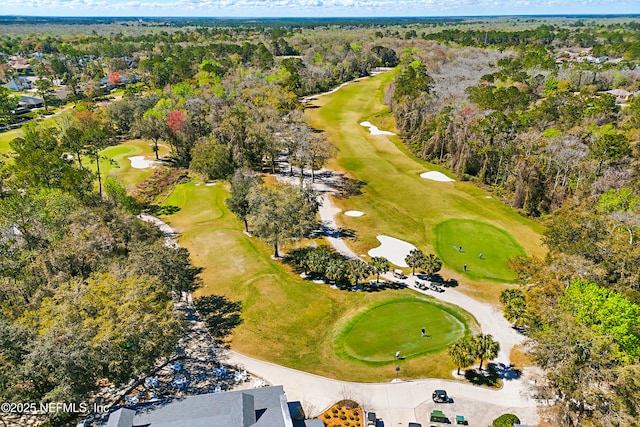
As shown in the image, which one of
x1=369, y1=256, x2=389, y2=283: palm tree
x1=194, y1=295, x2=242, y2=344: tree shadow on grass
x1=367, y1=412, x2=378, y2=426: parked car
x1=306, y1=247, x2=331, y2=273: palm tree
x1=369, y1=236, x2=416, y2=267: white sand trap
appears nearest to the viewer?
x1=367, y1=412, x2=378, y2=426: parked car

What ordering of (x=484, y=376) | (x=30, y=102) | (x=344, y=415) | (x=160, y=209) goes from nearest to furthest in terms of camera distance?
(x=344, y=415) → (x=484, y=376) → (x=160, y=209) → (x=30, y=102)

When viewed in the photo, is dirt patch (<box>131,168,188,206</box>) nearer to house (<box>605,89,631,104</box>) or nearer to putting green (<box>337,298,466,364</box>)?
putting green (<box>337,298,466,364</box>)

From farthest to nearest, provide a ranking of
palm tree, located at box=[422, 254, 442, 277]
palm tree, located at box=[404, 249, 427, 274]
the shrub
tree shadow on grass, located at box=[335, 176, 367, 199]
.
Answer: tree shadow on grass, located at box=[335, 176, 367, 199] → palm tree, located at box=[404, 249, 427, 274] → palm tree, located at box=[422, 254, 442, 277] → the shrub

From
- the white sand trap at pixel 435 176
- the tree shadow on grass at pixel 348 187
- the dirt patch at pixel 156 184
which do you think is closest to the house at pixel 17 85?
the dirt patch at pixel 156 184

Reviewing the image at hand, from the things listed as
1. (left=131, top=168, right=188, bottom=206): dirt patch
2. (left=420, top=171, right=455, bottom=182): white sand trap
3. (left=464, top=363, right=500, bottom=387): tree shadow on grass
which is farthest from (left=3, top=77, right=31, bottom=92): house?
(left=464, top=363, right=500, bottom=387): tree shadow on grass

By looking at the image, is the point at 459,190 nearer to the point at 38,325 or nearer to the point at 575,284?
the point at 575,284

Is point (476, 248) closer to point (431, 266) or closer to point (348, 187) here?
point (431, 266)

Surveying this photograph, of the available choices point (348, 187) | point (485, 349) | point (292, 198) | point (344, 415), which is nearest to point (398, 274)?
point (292, 198)
